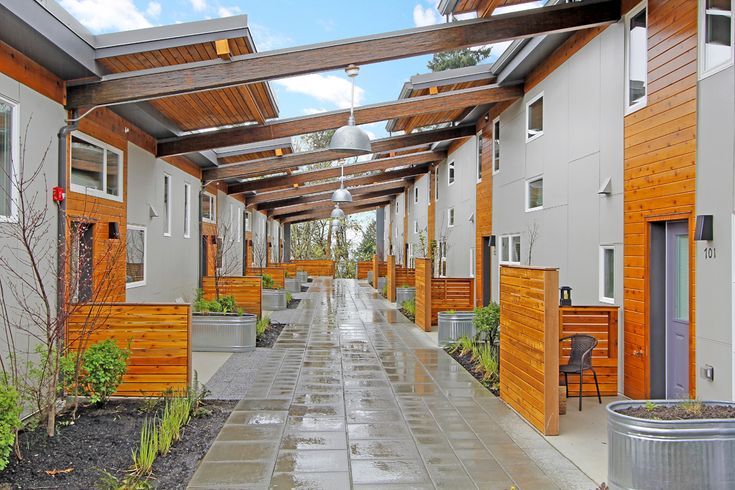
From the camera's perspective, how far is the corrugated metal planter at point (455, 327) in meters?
11.0

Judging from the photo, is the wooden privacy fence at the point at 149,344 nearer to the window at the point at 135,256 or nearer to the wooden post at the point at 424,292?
the window at the point at 135,256

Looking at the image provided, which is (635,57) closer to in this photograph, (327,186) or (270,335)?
(270,335)

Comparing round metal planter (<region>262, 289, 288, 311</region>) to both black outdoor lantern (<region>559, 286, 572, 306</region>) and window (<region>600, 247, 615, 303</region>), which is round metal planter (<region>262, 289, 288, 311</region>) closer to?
black outdoor lantern (<region>559, 286, 572, 306</region>)

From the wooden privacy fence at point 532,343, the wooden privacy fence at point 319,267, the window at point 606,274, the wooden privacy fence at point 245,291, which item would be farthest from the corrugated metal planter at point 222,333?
the wooden privacy fence at point 319,267

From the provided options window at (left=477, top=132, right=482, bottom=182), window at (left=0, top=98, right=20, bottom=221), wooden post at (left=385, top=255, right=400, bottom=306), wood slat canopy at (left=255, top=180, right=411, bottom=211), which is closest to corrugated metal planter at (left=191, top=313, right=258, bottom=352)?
window at (left=0, top=98, right=20, bottom=221)

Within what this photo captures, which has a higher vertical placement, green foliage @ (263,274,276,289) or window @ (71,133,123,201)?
window @ (71,133,123,201)

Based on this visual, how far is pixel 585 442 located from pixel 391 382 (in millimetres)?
3045

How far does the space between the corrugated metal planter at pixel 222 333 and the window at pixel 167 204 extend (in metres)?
2.33

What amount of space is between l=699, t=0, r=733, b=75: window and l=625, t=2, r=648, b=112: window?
1.21 metres

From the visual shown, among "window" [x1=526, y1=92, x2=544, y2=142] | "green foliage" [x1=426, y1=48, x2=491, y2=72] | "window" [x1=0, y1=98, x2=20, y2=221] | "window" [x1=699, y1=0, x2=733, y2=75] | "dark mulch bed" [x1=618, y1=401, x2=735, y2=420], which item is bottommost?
"dark mulch bed" [x1=618, y1=401, x2=735, y2=420]

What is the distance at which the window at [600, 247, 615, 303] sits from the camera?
7.95 meters

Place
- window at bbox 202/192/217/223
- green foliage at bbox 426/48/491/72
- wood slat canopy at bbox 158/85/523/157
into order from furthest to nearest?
green foliage at bbox 426/48/491/72
window at bbox 202/192/217/223
wood slat canopy at bbox 158/85/523/157

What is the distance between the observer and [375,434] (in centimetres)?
574

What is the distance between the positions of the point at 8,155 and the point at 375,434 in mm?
4419
